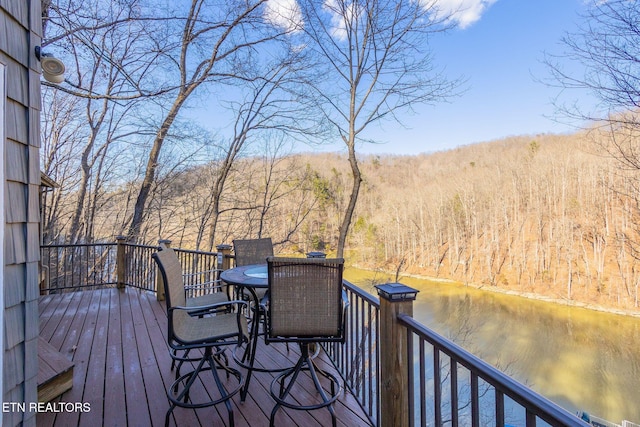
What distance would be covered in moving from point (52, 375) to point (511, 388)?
9.47ft

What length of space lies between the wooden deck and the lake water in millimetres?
11934

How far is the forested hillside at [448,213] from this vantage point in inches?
421

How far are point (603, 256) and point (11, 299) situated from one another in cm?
2420

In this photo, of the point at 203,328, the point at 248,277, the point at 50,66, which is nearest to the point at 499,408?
the point at 203,328

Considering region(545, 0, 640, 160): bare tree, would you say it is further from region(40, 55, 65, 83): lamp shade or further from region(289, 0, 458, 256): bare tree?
region(40, 55, 65, 83): lamp shade

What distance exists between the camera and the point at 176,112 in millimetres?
8297

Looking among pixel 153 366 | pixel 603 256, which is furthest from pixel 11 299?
pixel 603 256

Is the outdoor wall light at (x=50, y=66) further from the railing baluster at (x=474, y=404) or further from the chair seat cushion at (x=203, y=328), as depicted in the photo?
the railing baluster at (x=474, y=404)

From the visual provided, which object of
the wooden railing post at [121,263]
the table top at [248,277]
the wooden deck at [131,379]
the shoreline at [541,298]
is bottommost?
the shoreline at [541,298]

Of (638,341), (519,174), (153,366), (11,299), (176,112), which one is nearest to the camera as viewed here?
(11,299)

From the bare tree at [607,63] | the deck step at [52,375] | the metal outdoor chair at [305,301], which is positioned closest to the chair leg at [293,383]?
the metal outdoor chair at [305,301]

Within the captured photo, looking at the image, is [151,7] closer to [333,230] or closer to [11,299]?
[11,299]

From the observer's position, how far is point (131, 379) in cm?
257

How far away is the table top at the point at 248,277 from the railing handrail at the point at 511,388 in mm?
1464
